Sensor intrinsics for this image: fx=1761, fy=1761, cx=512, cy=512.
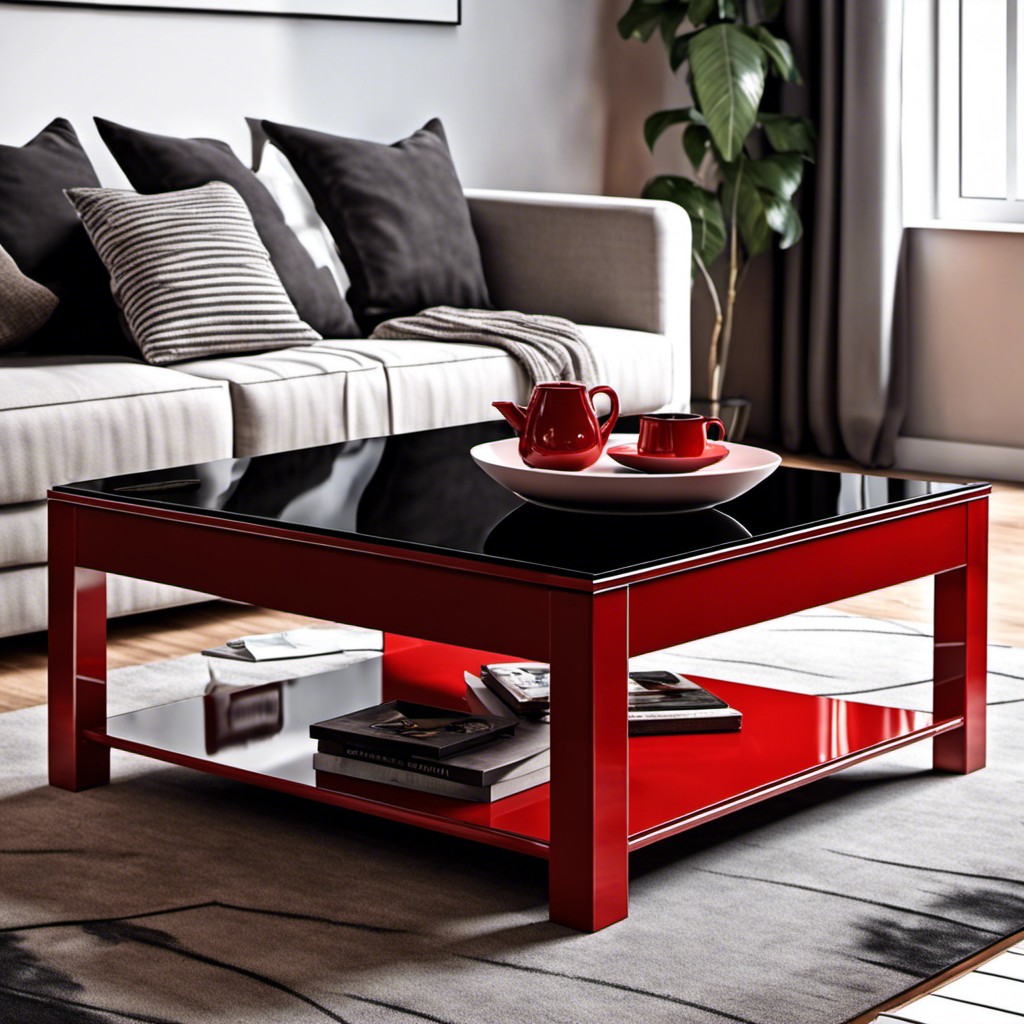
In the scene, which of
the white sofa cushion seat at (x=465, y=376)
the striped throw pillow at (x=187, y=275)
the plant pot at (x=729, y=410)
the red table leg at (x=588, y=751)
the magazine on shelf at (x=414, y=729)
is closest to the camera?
the red table leg at (x=588, y=751)

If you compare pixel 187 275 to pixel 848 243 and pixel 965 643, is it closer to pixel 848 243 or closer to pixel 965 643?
pixel 965 643

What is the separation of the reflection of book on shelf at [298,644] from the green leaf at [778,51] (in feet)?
7.83

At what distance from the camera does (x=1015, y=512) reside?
4391mm

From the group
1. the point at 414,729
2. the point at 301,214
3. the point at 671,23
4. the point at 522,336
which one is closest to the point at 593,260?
the point at 522,336

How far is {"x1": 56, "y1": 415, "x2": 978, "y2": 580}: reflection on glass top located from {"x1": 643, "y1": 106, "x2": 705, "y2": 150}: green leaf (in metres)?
2.67

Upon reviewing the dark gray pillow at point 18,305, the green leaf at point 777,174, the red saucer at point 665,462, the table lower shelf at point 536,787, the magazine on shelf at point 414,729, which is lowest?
the table lower shelf at point 536,787

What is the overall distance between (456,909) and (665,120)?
3.51 m

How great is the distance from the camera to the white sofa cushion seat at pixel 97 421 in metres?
2.99

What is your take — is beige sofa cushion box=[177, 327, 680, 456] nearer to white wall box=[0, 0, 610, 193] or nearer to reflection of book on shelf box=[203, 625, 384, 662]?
reflection of book on shelf box=[203, 625, 384, 662]

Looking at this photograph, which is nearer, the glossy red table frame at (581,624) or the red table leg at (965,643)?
the glossy red table frame at (581,624)

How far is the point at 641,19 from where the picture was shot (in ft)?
16.4

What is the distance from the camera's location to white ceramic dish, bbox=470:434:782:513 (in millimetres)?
2072

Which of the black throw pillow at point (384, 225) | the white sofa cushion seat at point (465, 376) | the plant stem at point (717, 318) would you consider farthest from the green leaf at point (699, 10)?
the white sofa cushion seat at point (465, 376)

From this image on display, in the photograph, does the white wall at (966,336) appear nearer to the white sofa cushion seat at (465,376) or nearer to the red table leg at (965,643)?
the white sofa cushion seat at (465,376)
